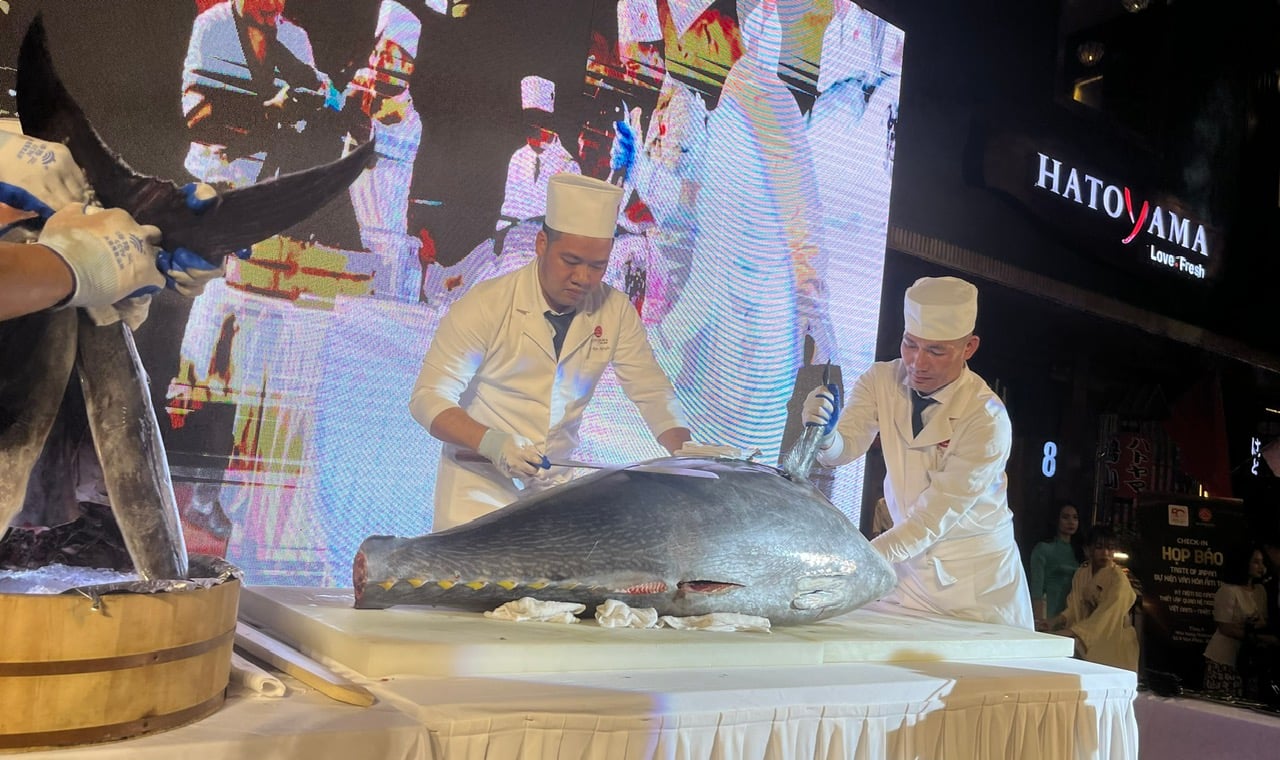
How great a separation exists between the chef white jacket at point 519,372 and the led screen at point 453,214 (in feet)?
3.04

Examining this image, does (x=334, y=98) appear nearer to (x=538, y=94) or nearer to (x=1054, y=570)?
(x=538, y=94)

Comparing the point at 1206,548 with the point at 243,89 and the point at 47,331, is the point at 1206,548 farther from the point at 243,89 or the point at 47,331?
the point at 47,331

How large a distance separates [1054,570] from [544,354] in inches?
187

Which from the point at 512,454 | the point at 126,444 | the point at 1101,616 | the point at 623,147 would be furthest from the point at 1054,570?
the point at 126,444

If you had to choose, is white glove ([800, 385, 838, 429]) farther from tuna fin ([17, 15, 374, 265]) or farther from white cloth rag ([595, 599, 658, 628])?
tuna fin ([17, 15, 374, 265])

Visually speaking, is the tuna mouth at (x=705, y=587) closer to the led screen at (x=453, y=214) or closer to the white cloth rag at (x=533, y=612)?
the white cloth rag at (x=533, y=612)

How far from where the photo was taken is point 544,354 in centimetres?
303

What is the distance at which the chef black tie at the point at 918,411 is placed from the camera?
311 centimetres

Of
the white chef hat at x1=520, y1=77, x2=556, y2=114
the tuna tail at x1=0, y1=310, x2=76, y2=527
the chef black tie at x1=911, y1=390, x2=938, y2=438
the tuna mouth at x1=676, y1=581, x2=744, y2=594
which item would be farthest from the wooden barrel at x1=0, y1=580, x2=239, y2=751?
the white chef hat at x1=520, y1=77, x2=556, y2=114

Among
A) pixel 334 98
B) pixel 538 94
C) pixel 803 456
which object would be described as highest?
pixel 538 94

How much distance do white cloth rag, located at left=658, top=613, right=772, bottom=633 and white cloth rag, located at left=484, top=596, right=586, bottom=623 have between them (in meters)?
0.21

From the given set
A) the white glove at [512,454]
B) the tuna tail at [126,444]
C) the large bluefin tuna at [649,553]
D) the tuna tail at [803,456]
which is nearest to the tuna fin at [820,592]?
the large bluefin tuna at [649,553]

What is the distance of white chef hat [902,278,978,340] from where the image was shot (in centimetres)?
307

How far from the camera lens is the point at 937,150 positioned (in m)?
6.22
